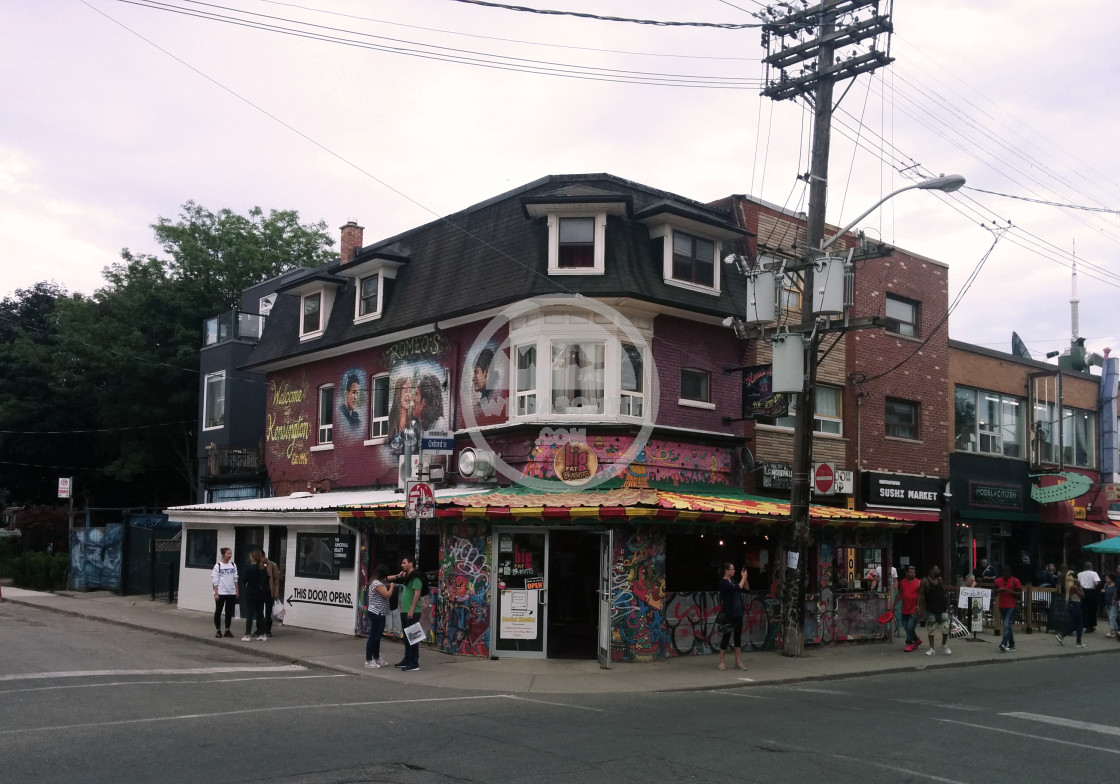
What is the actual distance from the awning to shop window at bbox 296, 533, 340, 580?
219 cm

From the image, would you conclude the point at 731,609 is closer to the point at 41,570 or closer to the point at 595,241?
the point at 595,241

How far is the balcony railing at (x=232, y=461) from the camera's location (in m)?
27.7

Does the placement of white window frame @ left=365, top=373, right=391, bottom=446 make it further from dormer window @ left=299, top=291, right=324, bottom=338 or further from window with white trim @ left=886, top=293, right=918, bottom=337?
window with white trim @ left=886, top=293, right=918, bottom=337

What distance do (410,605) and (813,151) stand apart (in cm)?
1065

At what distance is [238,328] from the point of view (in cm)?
3053

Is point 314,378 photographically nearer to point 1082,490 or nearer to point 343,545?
point 343,545

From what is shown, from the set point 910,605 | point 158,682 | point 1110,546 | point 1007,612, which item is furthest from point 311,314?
point 1110,546

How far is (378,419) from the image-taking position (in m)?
23.5

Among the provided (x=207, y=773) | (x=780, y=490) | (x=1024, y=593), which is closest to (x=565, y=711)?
(x=207, y=773)

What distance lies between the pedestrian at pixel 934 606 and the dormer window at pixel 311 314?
15.7 m

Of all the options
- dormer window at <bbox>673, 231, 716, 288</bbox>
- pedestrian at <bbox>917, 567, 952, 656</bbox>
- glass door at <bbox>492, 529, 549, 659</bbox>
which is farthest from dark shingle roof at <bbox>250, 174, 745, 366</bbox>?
pedestrian at <bbox>917, 567, 952, 656</bbox>

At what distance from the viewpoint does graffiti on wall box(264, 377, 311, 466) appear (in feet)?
85.9

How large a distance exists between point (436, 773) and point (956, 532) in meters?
22.7

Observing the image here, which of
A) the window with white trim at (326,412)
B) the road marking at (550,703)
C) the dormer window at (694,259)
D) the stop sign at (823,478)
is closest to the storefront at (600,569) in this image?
the stop sign at (823,478)
